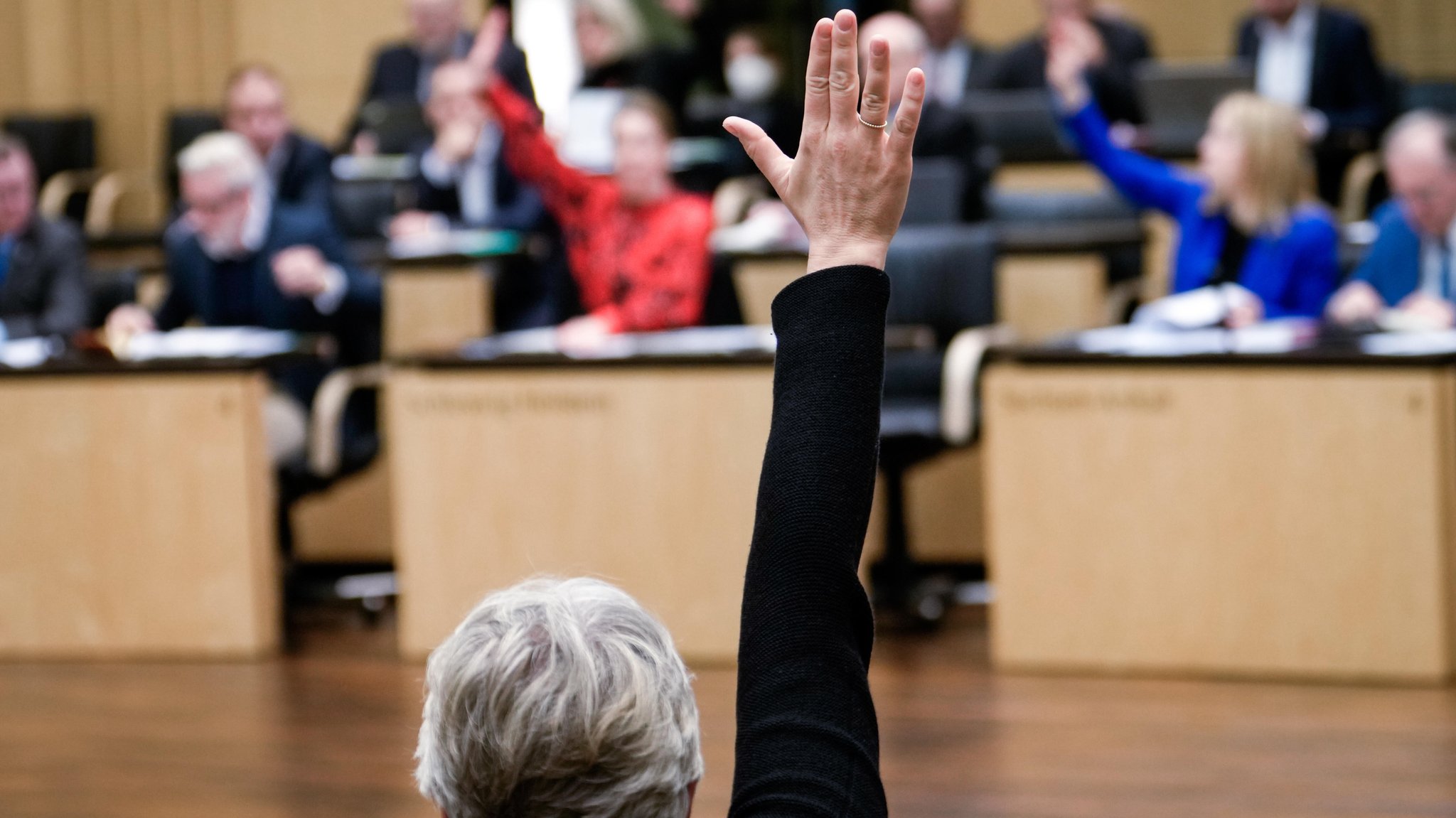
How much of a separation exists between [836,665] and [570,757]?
0.19 metres

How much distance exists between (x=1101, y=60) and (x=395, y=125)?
286 cm

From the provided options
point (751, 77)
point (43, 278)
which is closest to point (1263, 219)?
point (43, 278)

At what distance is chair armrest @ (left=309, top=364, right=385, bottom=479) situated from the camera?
4.59 meters

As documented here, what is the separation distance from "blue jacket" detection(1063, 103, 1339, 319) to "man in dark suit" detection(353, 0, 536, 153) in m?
2.81

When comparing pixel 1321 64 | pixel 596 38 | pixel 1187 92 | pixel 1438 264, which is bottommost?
pixel 1438 264

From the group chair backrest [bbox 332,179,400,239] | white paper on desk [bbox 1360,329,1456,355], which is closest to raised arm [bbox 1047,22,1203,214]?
white paper on desk [bbox 1360,329,1456,355]

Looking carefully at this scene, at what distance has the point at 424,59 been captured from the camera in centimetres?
762

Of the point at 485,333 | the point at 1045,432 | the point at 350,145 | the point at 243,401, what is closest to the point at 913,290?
the point at 1045,432

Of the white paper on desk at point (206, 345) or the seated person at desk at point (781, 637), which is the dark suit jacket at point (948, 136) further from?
the seated person at desk at point (781, 637)

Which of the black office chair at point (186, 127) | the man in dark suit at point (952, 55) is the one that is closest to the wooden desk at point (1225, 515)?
the man in dark suit at point (952, 55)

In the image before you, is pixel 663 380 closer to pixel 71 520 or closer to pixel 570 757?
pixel 71 520

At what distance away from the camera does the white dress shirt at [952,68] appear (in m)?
7.29

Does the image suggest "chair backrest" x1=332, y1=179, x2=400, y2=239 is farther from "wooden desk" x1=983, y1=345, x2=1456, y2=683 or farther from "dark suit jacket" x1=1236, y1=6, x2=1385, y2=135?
"dark suit jacket" x1=1236, y1=6, x2=1385, y2=135

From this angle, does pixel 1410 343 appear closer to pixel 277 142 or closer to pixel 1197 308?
pixel 1197 308
